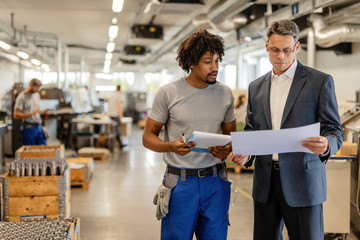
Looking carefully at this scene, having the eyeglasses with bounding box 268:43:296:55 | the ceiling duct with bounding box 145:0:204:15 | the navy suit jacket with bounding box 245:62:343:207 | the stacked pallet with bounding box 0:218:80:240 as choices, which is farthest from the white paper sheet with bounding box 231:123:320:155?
the ceiling duct with bounding box 145:0:204:15

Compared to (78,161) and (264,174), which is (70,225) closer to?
(264,174)

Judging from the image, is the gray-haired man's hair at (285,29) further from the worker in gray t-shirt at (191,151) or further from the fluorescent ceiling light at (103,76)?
the fluorescent ceiling light at (103,76)

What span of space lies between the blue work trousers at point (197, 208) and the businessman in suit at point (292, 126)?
0.21 meters

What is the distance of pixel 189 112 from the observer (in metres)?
2.37

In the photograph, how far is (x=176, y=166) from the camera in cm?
239

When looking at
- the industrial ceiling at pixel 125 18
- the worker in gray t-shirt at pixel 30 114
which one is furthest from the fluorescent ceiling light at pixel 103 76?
the worker in gray t-shirt at pixel 30 114

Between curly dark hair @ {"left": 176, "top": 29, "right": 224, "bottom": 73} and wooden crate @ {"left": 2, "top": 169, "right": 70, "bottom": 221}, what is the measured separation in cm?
249

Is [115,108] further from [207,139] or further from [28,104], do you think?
[207,139]

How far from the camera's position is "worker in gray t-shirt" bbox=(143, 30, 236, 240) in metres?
2.36

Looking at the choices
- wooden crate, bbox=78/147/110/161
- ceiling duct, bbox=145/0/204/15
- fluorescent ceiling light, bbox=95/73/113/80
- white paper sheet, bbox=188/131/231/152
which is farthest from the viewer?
fluorescent ceiling light, bbox=95/73/113/80

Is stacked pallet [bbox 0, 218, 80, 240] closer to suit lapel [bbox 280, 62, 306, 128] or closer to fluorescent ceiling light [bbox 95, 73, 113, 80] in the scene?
suit lapel [bbox 280, 62, 306, 128]

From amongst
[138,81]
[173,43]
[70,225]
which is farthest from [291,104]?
[138,81]

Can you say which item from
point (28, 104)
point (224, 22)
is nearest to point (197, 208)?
point (28, 104)

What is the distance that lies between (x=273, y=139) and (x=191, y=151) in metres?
0.58
